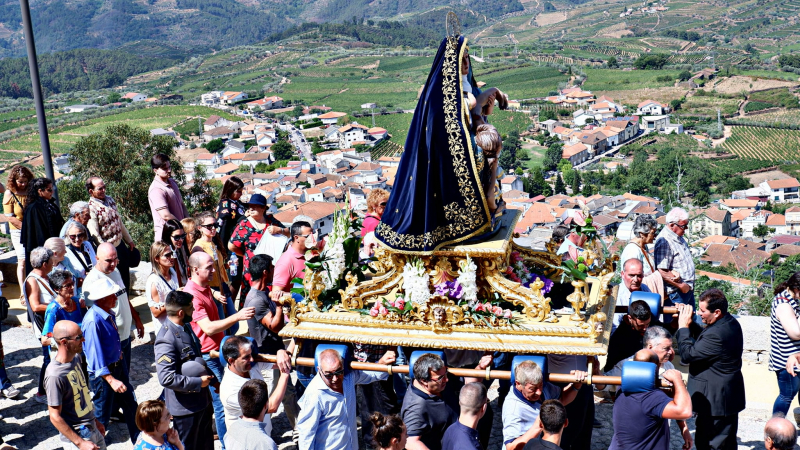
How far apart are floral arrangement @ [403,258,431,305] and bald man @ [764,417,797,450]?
242 centimetres

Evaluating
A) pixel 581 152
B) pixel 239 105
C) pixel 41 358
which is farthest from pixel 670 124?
pixel 41 358

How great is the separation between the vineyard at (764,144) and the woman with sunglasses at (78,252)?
377 feet

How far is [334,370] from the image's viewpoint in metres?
4.72

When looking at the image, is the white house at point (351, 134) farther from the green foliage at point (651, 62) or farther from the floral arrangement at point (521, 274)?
the floral arrangement at point (521, 274)

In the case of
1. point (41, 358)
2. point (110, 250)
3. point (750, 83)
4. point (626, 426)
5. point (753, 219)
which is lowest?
point (753, 219)

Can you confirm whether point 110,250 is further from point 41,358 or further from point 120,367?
point 41,358

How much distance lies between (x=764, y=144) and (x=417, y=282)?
121m

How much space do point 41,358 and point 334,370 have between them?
4728 mm

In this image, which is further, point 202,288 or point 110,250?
point 110,250

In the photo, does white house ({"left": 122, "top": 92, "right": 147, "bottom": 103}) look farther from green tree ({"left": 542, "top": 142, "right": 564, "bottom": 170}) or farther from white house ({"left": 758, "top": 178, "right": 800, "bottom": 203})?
white house ({"left": 758, "top": 178, "right": 800, "bottom": 203})

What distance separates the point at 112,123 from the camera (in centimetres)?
10988

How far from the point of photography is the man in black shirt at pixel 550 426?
4.11m

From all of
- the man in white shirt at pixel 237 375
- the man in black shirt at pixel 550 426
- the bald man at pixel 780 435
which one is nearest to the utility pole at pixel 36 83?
the man in white shirt at pixel 237 375

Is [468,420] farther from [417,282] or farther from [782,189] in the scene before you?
[782,189]
